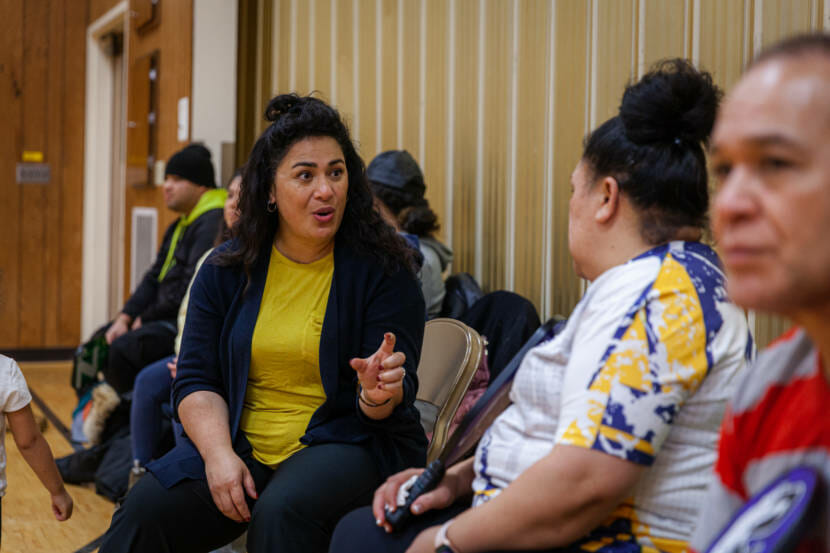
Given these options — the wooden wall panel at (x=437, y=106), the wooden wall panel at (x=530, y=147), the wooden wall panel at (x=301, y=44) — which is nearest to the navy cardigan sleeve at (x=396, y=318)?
the wooden wall panel at (x=530, y=147)

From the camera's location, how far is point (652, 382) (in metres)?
1.16

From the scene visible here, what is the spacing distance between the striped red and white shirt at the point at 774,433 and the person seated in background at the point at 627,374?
231 millimetres

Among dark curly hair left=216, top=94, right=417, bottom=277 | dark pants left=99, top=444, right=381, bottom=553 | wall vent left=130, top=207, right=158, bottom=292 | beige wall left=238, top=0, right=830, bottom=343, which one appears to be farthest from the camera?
wall vent left=130, top=207, right=158, bottom=292

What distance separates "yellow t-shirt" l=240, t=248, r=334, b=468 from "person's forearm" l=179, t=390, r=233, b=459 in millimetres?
69

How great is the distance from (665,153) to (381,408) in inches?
32.5

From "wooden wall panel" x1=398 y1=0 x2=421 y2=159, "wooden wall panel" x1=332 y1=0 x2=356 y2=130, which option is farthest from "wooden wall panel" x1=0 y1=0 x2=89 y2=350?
"wooden wall panel" x1=398 y1=0 x2=421 y2=159

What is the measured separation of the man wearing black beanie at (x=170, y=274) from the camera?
3.96m

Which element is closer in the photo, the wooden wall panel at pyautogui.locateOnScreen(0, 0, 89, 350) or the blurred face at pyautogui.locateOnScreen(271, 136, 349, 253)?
the blurred face at pyautogui.locateOnScreen(271, 136, 349, 253)

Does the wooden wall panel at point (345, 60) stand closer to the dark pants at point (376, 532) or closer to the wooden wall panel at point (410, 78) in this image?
the wooden wall panel at point (410, 78)

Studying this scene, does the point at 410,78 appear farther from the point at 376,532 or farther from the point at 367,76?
the point at 376,532

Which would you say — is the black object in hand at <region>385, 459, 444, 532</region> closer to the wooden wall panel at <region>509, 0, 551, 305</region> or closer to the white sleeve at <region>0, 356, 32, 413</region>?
the white sleeve at <region>0, 356, 32, 413</region>

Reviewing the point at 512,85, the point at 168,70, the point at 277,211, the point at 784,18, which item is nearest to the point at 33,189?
the point at 168,70

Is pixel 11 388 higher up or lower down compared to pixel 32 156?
lower down

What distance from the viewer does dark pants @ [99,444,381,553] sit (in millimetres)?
1734
